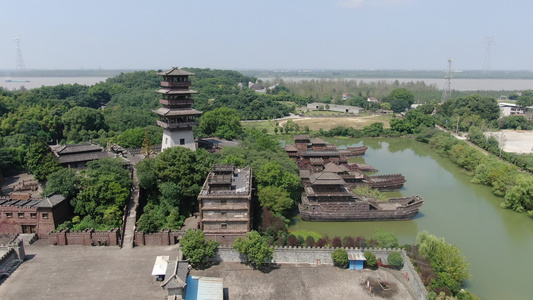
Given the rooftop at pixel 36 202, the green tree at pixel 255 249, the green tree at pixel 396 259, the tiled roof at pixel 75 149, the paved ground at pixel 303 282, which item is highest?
the tiled roof at pixel 75 149

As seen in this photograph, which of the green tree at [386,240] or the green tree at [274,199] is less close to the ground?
the green tree at [274,199]

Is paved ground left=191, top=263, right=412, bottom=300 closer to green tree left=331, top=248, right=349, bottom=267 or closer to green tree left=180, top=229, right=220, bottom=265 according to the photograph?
green tree left=331, top=248, right=349, bottom=267

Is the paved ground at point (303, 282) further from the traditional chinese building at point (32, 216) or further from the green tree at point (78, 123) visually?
the green tree at point (78, 123)

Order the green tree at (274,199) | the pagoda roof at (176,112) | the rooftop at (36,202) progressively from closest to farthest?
1. the rooftop at (36,202)
2. the green tree at (274,199)
3. the pagoda roof at (176,112)

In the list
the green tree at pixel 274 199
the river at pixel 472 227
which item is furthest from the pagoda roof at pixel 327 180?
the green tree at pixel 274 199

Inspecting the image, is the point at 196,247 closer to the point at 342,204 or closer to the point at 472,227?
the point at 342,204

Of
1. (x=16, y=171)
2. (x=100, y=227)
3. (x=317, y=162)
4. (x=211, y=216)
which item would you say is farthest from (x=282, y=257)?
(x=16, y=171)

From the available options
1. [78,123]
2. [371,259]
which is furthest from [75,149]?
[371,259]
